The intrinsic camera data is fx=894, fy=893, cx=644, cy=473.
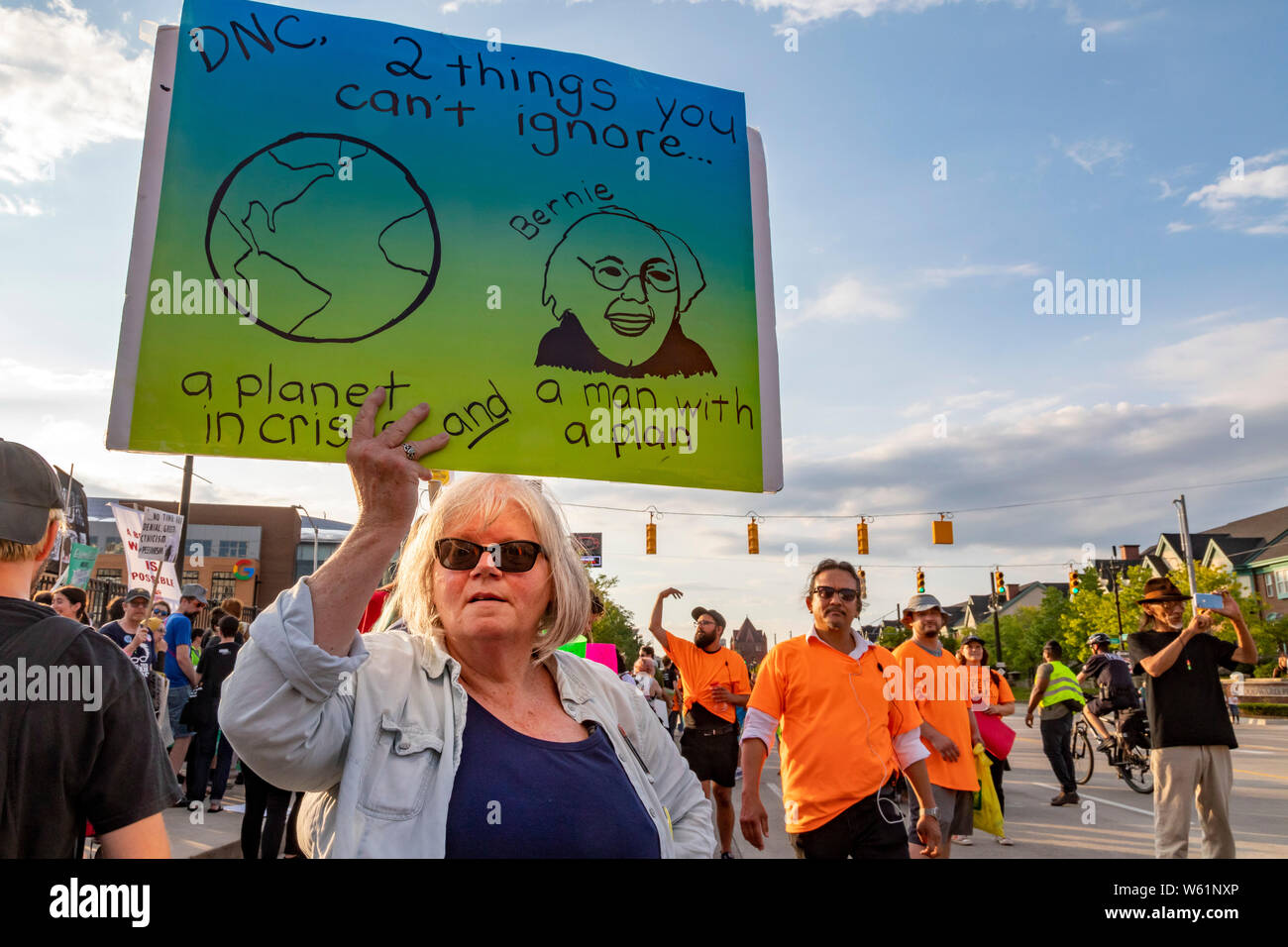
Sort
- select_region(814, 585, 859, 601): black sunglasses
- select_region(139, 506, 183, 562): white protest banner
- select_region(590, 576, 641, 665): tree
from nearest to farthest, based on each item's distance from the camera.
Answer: select_region(814, 585, 859, 601): black sunglasses, select_region(139, 506, 183, 562): white protest banner, select_region(590, 576, 641, 665): tree

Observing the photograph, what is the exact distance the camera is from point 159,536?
1264 cm

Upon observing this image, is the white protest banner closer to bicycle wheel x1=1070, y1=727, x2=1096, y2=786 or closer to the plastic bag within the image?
the plastic bag

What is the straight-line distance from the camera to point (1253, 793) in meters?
12.4

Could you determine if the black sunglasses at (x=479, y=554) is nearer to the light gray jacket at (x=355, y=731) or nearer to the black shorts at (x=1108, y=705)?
the light gray jacket at (x=355, y=731)

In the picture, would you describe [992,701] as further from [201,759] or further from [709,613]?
[201,759]

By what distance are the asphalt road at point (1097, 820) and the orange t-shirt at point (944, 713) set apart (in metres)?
1.82

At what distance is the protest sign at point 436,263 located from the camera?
2059mm

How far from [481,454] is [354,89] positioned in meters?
1.07

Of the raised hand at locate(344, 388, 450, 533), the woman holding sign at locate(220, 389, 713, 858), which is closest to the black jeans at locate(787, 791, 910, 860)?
the woman holding sign at locate(220, 389, 713, 858)

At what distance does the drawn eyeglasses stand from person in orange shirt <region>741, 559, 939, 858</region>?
3.06 meters

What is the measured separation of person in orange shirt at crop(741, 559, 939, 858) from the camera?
459cm

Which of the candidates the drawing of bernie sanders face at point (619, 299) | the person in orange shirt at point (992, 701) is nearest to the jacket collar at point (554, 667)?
the drawing of bernie sanders face at point (619, 299)
